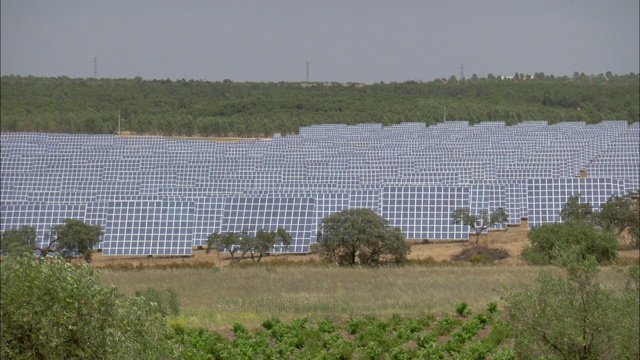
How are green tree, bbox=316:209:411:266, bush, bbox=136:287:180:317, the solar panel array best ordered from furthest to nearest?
the solar panel array → green tree, bbox=316:209:411:266 → bush, bbox=136:287:180:317

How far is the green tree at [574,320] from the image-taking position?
42.5ft

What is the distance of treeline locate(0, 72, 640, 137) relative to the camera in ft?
277

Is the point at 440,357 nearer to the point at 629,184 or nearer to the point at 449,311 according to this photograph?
the point at 449,311

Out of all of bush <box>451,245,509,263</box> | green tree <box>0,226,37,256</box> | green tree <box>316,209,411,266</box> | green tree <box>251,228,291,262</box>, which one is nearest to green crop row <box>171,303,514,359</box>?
green tree <box>316,209,411,266</box>

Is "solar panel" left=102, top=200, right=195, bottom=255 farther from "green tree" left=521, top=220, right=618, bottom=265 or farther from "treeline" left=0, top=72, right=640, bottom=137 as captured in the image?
"treeline" left=0, top=72, right=640, bottom=137

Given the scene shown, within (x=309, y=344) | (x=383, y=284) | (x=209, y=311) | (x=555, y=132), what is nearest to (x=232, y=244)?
(x=383, y=284)

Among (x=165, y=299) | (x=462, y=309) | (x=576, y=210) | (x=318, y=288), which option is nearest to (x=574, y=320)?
(x=462, y=309)

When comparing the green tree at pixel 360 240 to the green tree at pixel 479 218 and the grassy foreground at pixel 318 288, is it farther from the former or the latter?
the green tree at pixel 479 218

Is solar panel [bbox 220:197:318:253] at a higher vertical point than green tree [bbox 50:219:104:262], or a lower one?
higher

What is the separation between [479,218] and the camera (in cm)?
3741

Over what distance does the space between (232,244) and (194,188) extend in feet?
37.8

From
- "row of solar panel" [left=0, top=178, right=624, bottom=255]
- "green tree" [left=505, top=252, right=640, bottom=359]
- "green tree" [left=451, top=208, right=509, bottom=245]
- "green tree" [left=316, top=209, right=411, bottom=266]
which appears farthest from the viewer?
"green tree" [left=451, top=208, right=509, bottom=245]

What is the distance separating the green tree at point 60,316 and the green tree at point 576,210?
28.3 m

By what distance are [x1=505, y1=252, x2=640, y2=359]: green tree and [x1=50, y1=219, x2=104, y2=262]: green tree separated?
880 inches
